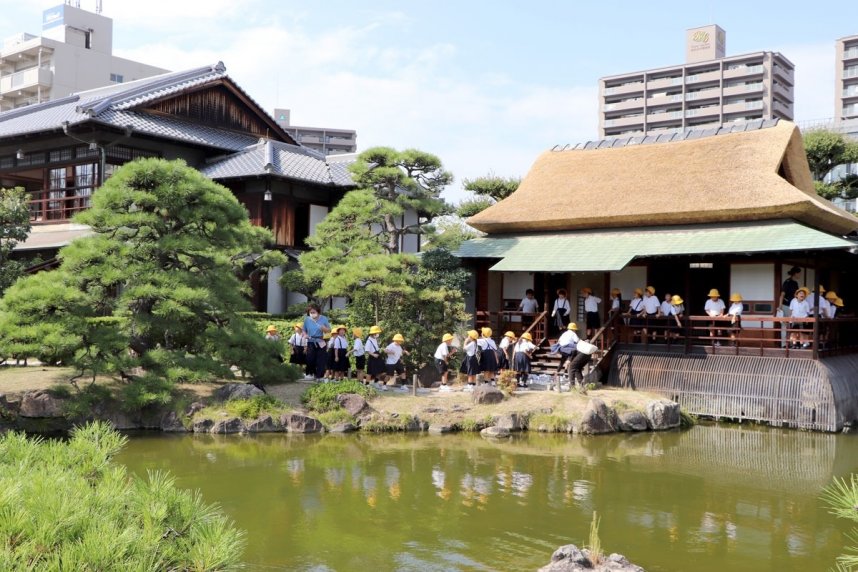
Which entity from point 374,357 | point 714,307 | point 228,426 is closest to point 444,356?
point 374,357

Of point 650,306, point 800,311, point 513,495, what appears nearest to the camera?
point 513,495

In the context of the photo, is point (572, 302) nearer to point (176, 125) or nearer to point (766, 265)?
point (766, 265)

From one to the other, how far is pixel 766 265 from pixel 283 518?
12484mm

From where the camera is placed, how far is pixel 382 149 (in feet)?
59.1

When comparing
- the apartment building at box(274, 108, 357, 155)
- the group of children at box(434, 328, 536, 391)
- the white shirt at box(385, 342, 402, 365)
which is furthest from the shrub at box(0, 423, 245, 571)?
the apartment building at box(274, 108, 357, 155)

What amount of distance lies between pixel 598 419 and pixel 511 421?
59.7 inches

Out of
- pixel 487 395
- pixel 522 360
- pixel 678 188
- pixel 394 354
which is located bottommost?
pixel 487 395

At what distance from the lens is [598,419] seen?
44.7 feet

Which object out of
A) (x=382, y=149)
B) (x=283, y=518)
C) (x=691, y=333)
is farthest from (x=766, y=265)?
(x=283, y=518)

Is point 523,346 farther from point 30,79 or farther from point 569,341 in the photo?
point 30,79

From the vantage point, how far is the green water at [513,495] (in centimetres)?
741

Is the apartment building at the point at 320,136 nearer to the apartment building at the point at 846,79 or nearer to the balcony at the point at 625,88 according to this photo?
the balcony at the point at 625,88

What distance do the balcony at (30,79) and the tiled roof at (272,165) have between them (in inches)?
1207

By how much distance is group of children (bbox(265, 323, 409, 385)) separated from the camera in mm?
15828
